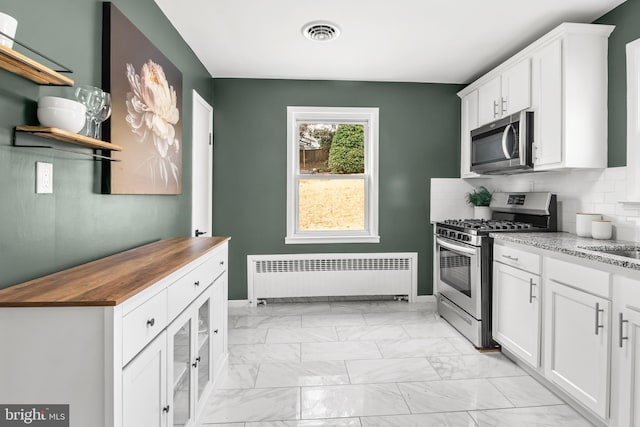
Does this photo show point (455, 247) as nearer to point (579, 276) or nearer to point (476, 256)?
point (476, 256)

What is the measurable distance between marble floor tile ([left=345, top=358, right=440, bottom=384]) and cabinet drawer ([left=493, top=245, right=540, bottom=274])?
968mm

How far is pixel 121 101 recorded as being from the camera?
187 centimetres

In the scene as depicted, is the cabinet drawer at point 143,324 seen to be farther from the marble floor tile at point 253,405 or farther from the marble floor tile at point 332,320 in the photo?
the marble floor tile at point 332,320

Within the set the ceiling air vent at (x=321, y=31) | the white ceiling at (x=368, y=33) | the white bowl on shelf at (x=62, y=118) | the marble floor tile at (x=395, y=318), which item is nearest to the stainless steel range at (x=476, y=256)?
the marble floor tile at (x=395, y=318)

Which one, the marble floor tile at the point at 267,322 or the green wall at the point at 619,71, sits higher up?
the green wall at the point at 619,71

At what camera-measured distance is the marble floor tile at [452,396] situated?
2.14m

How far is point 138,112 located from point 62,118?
807 mm

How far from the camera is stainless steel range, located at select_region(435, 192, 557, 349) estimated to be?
2914 millimetres

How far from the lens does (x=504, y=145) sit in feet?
9.93

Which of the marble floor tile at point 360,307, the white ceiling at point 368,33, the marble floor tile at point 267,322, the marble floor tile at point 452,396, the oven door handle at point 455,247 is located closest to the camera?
the marble floor tile at point 452,396

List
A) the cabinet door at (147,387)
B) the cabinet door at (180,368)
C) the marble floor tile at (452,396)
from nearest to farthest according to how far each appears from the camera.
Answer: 1. the cabinet door at (147,387)
2. the cabinet door at (180,368)
3. the marble floor tile at (452,396)

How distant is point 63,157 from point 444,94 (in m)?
3.80

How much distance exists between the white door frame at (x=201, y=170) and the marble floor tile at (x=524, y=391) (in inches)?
106

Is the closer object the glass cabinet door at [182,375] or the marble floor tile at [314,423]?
the glass cabinet door at [182,375]
